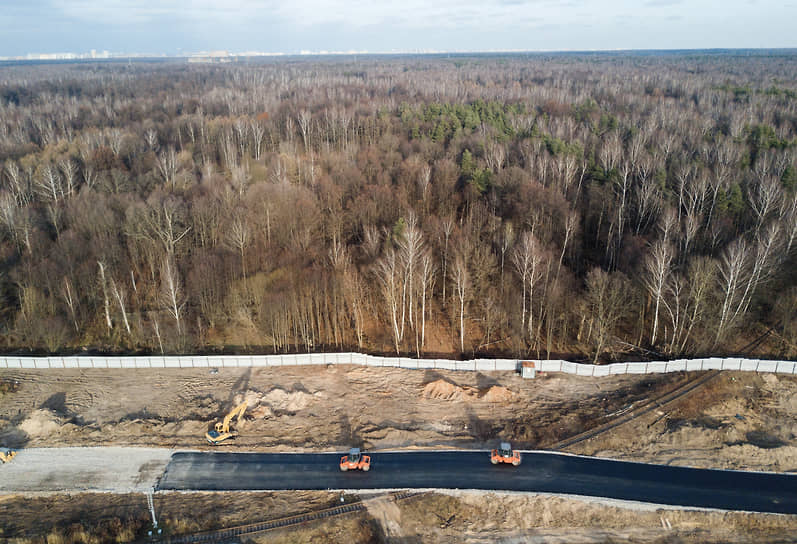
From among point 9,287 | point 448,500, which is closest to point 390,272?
point 448,500

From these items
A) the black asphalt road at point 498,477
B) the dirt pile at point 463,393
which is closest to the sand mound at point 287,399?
the black asphalt road at point 498,477

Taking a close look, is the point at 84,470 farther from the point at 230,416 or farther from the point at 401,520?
the point at 401,520

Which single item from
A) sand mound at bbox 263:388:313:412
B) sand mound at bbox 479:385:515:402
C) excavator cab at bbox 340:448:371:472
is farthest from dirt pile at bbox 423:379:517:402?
excavator cab at bbox 340:448:371:472

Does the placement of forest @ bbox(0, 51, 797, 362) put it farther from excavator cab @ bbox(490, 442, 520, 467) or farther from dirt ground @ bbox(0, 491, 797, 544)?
dirt ground @ bbox(0, 491, 797, 544)

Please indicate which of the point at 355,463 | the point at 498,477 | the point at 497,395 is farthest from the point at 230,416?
the point at 497,395

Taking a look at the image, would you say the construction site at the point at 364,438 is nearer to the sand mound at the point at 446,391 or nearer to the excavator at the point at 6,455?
the sand mound at the point at 446,391

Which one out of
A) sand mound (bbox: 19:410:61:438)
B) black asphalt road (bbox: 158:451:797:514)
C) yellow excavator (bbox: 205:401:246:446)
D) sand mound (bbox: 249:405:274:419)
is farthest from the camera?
sand mound (bbox: 249:405:274:419)
